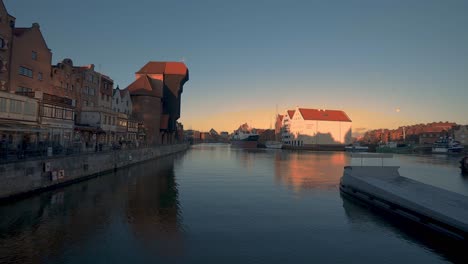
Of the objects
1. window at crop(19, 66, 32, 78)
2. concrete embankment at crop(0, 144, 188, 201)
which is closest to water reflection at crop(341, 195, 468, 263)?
concrete embankment at crop(0, 144, 188, 201)

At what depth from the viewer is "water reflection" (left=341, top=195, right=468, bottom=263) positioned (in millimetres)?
15773

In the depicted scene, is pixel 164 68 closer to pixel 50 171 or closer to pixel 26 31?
pixel 26 31

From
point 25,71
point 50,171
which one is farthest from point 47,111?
point 50,171

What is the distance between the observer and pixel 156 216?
67.2 feet

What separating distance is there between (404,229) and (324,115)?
13311 cm

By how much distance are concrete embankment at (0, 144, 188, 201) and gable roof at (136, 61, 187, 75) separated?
53.3 m

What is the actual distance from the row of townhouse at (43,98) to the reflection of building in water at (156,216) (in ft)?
37.0

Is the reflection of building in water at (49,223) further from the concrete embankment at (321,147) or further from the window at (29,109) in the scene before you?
the concrete embankment at (321,147)

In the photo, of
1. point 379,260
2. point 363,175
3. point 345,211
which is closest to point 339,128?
point 363,175

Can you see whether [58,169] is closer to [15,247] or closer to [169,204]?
[169,204]

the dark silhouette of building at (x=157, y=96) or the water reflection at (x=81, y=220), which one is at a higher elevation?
the dark silhouette of building at (x=157, y=96)

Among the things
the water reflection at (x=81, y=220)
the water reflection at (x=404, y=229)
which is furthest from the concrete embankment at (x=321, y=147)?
the water reflection at (x=81, y=220)

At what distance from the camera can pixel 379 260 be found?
14.2m

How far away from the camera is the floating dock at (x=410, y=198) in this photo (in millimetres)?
17906
